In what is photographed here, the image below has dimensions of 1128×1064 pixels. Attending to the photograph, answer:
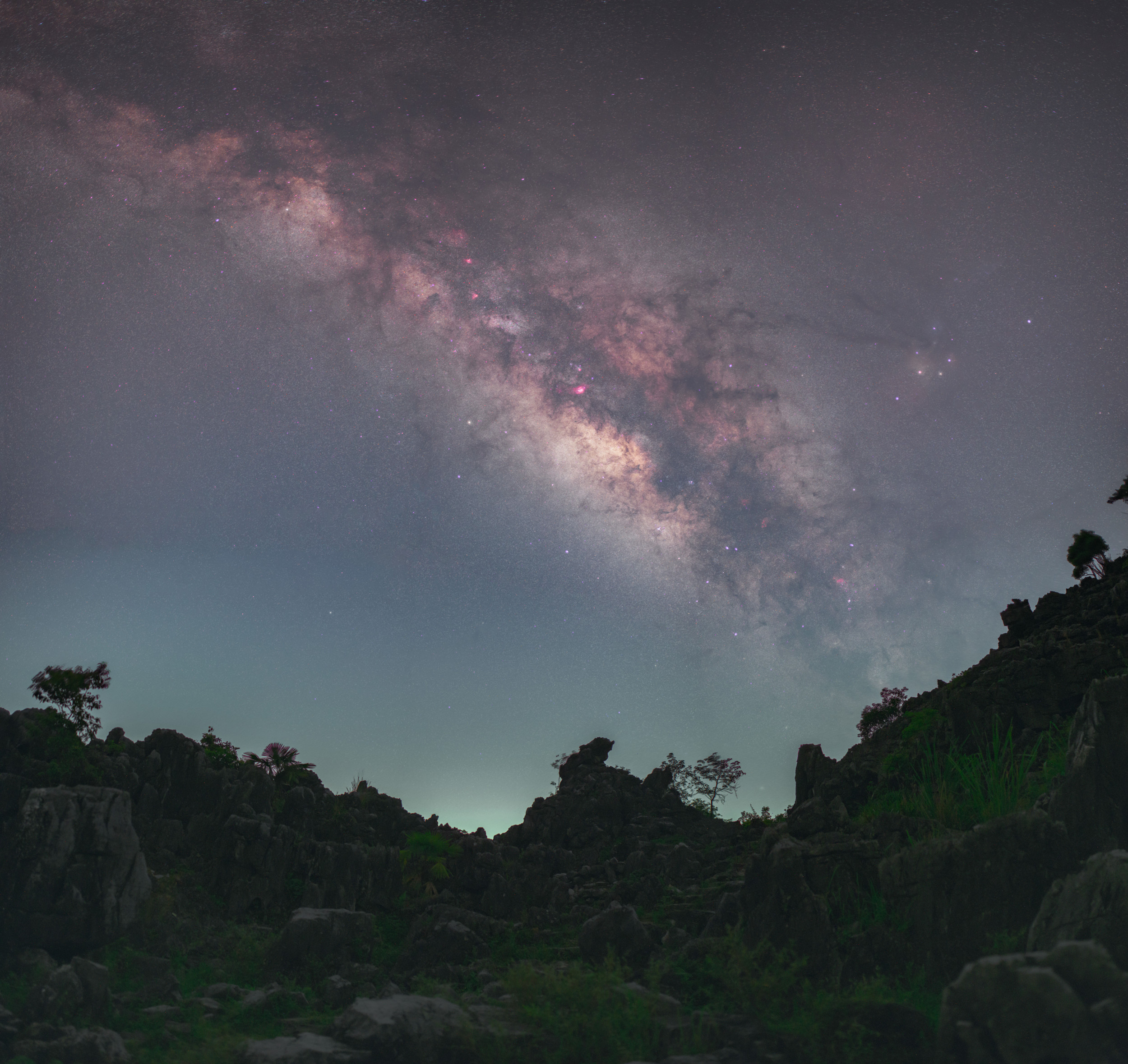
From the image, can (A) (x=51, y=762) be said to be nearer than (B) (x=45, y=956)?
No

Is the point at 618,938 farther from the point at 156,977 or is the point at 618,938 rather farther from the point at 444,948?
the point at 156,977

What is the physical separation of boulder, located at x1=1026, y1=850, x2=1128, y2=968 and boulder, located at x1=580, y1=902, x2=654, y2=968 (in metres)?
8.71

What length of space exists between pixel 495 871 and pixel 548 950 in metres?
8.54

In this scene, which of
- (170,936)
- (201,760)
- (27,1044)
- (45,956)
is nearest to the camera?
(27,1044)

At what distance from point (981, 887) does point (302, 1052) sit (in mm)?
11310

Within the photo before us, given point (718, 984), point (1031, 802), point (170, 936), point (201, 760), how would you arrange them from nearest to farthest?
point (718, 984) → point (1031, 802) → point (170, 936) → point (201, 760)

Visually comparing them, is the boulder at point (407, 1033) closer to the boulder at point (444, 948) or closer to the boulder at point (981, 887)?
the boulder at point (444, 948)

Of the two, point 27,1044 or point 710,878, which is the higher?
point 710,878

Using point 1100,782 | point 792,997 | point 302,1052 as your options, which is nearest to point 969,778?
point 1100,782

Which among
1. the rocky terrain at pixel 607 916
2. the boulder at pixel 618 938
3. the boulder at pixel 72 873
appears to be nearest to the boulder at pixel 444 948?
the rocky terrain at pixel 607 916

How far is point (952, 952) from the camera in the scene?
12.0m

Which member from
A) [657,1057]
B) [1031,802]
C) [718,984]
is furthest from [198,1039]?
[1031,802]

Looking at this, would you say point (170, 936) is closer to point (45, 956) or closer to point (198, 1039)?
point (45, 956)

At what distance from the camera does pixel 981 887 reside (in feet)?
40.2
